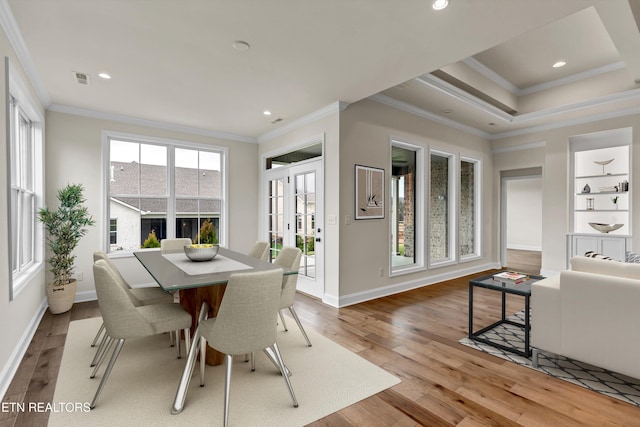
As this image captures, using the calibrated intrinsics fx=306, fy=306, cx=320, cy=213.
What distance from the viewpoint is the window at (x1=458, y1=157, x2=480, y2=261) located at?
238 inches

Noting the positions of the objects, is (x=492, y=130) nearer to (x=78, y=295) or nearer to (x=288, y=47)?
(x=288, y=47)

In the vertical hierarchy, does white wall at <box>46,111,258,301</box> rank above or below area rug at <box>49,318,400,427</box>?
above

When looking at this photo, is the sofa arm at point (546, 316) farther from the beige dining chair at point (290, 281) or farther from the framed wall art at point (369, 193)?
the framed wall art at point (369, 193)

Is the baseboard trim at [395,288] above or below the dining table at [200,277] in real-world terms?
below

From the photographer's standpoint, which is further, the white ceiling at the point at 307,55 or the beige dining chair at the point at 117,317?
the white ceiling at the point at 307,55

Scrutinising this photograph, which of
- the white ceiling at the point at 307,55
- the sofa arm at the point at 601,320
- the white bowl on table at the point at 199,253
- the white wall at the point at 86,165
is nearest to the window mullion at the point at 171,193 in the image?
the white wall at the point at 86,165

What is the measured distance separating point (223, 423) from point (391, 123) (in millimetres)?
4044

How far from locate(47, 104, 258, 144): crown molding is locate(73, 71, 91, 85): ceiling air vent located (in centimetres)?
106

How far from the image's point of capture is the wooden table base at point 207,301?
2.31 m

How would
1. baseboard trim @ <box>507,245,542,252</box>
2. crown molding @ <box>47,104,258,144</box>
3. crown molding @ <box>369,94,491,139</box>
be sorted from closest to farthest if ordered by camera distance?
crown molding @ <box>47,104,258,144</box>, crown molding @ <box>369,94,491,139</box>, baseboard trim @ <box>507,245,542,252</box>

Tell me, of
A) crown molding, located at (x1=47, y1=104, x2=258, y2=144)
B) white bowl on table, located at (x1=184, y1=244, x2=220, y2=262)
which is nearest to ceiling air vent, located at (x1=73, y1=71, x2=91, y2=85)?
crown molding, located at (x1=47, y1=104, x2=258, y2=144)

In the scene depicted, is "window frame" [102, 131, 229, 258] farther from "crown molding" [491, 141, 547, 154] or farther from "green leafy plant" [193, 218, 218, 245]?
"crown molding" [491, 141, 547, 154]

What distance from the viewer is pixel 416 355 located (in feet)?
8.49

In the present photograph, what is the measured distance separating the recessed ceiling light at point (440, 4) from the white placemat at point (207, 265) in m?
2.33
